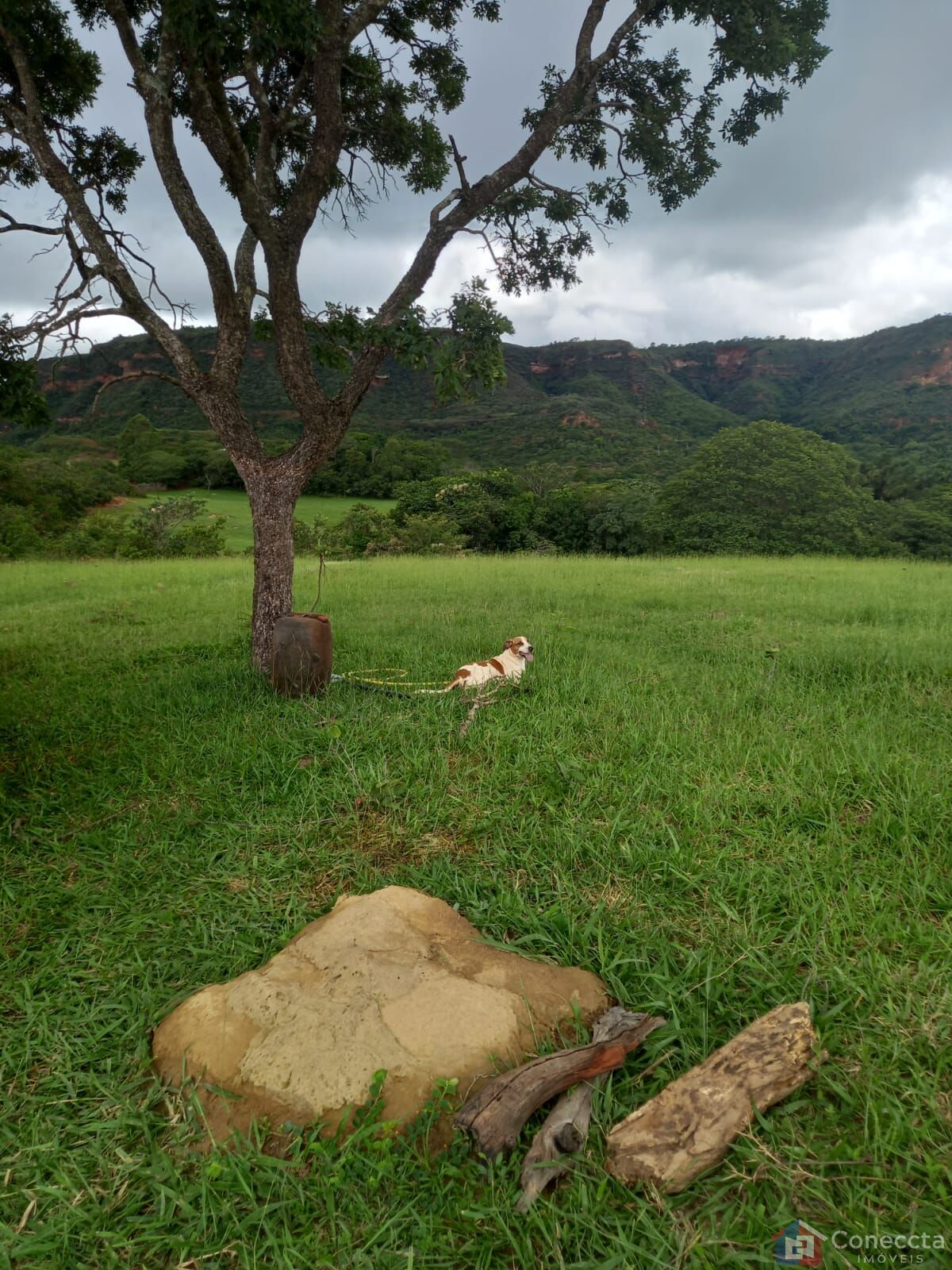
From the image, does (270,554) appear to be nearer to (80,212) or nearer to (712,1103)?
(80,212)

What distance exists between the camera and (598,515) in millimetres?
26844

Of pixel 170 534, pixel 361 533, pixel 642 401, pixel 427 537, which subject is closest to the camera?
pixel 170 534

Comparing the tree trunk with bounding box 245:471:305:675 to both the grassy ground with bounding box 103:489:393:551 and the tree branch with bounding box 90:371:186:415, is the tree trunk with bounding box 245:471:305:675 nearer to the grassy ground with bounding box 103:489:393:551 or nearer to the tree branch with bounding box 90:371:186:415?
the tree branch with bounding box 90:371:186:415

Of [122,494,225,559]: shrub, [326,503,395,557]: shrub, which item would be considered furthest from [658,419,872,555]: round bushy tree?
[122,494,225,559]: shrub

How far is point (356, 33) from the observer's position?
4828 mm

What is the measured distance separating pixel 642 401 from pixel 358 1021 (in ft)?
249

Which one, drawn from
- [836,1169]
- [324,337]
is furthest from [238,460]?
[836,1169]

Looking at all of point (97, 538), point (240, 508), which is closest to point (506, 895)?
point (97, 538)

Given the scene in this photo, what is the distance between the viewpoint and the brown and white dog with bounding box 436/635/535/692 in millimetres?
4633

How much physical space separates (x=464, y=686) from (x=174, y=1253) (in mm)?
3328

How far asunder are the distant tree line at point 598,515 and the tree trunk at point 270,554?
1521cm

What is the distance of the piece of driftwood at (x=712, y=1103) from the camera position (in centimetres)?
157

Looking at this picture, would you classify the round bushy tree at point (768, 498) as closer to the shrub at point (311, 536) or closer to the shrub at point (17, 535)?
the shrub at point (311, 536)

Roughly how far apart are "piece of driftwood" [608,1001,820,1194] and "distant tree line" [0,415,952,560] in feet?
63.8
